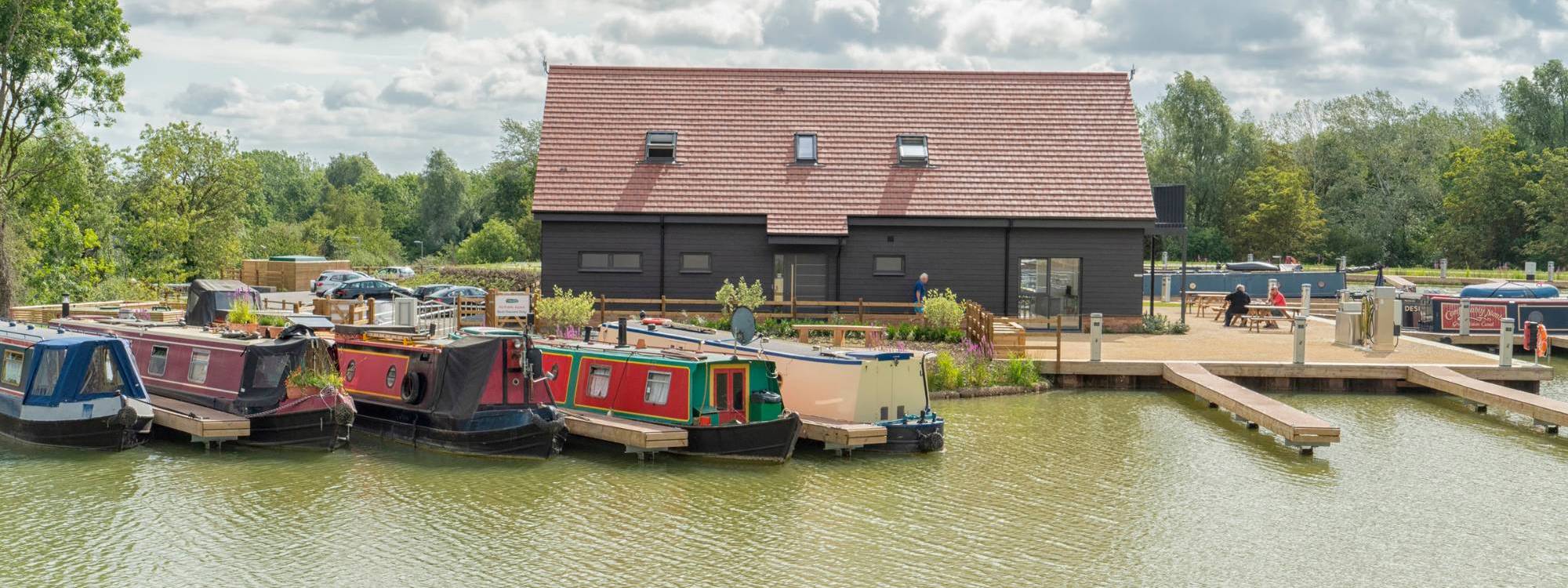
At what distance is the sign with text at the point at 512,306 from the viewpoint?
27.1 metres

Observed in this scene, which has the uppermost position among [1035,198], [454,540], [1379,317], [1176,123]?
[1176,123]

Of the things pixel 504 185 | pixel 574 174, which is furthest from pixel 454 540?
pixel 504 185

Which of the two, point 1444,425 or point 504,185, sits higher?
point 504,185

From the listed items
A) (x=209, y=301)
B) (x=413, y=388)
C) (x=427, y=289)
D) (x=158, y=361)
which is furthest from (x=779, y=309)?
(x=427, y=289)

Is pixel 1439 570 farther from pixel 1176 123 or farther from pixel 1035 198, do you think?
pixel 1176 123

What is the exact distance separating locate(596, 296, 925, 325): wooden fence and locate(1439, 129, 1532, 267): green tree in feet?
149

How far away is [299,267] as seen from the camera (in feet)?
185

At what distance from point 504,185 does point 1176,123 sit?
42.8 metres

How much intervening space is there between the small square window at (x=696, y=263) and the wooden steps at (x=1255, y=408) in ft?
35.6

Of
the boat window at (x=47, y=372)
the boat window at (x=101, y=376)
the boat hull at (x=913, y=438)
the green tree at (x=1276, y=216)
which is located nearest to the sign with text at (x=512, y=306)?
the boat window at (x=101, y=376)

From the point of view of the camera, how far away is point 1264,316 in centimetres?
3472

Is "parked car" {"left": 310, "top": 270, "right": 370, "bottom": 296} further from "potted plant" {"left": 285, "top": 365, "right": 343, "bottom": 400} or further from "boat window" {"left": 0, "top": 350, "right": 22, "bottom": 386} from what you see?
"potted plant" {"left": 285, "top": 365, "right": 343, "bottom": 400}

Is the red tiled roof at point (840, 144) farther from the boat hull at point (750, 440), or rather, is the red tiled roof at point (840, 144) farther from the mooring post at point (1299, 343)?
the boat hull at point (750, 440)

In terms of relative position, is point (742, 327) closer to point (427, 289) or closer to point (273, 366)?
point (273, 366)
